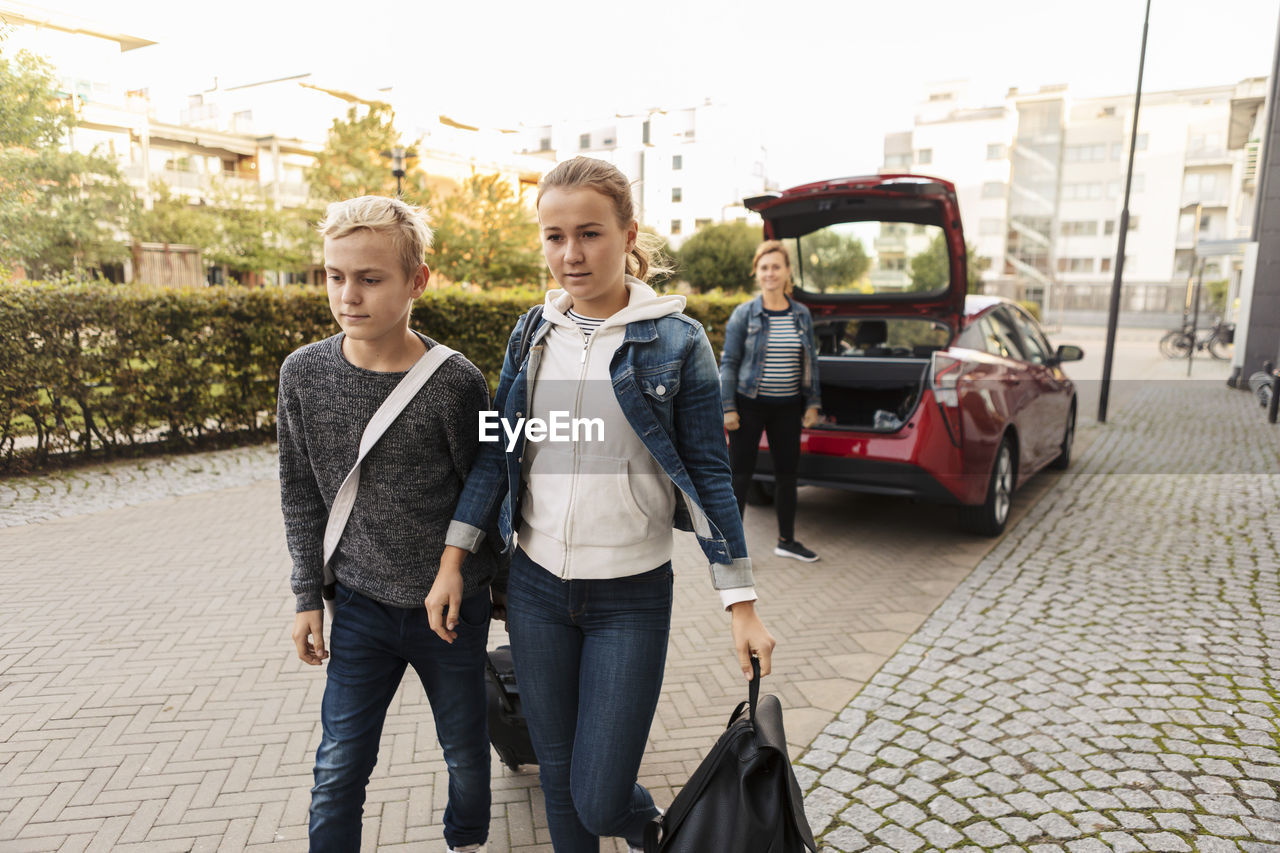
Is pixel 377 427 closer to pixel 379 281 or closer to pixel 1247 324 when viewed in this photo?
pixel 379 281

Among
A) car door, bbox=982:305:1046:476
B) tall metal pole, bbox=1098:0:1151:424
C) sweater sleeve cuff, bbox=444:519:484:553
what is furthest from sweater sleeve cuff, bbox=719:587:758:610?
tall metal pole, bbox=1098:0:1151:424

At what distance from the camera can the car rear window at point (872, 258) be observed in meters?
5.87

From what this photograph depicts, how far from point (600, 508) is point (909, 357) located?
4783mm

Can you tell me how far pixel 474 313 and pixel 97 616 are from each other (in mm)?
6712

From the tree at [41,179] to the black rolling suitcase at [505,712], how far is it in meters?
8.32

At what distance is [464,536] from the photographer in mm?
1888

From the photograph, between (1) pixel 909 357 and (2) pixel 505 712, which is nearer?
(2) pixel 505 712

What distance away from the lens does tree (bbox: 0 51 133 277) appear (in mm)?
10023

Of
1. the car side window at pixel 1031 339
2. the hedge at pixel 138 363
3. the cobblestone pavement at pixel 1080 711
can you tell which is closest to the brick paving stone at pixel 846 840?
the cobblestone pavement at pixel 1080 711

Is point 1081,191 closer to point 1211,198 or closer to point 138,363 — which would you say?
point 1211,198

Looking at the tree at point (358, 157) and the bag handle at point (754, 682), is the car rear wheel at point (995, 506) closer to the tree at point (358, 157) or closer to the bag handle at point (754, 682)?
the bag handle at point (754, 682)

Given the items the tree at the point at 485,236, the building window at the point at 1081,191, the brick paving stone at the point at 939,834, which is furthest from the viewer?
the building window at the point at 1081,191

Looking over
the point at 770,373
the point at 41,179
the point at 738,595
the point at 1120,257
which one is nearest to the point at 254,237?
the point at 41,179

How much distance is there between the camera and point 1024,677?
3586mm
